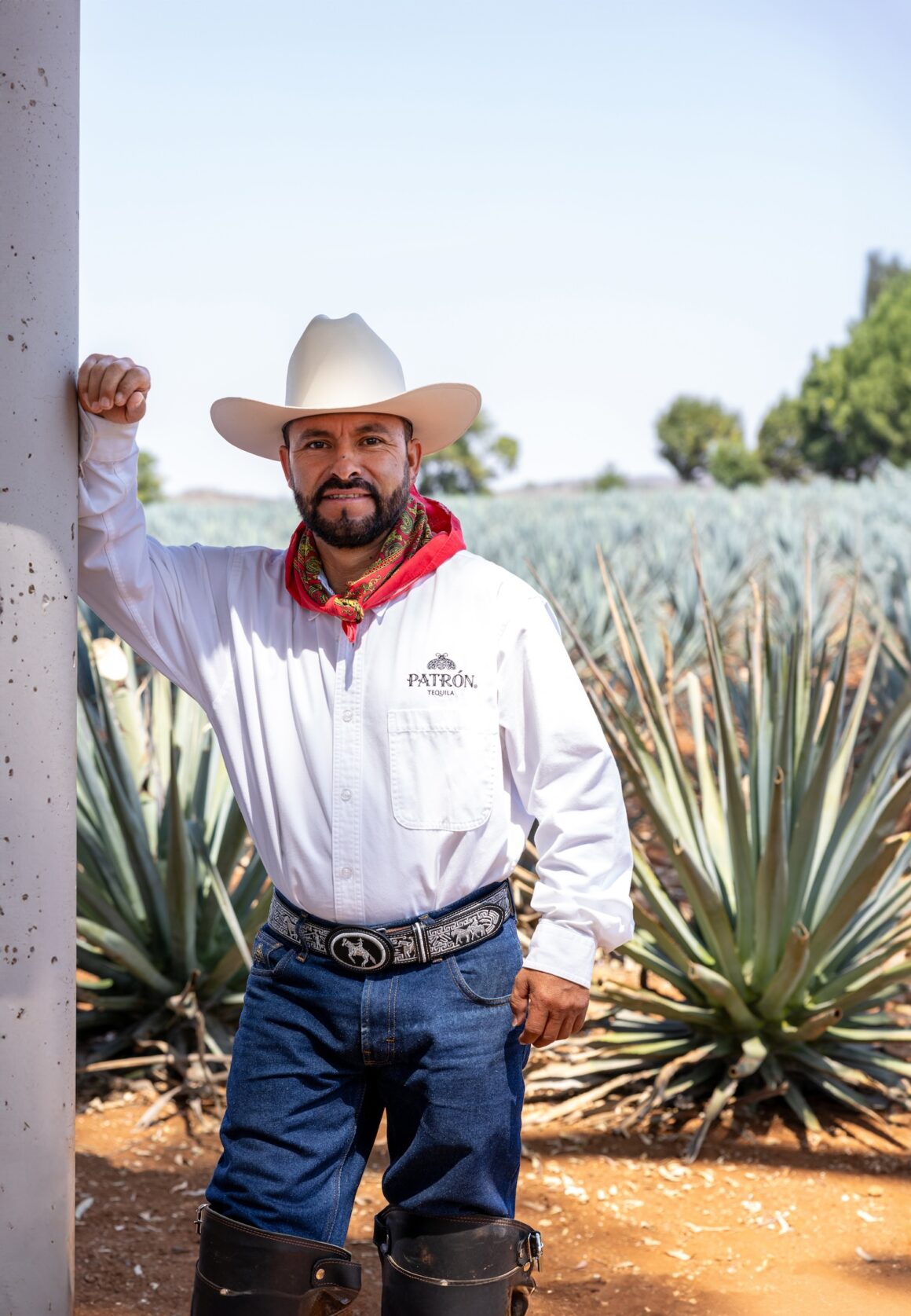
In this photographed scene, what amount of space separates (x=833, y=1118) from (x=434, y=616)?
2394 mm

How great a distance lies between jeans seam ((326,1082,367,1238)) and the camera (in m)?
2.25

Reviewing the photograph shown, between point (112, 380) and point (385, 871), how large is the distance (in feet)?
2.76

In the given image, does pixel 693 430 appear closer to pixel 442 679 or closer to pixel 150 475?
pixel 150 475

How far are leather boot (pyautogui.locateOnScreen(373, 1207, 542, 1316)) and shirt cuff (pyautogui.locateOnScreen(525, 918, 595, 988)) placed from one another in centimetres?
42

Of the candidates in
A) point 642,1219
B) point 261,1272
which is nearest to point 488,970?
point 261,1272

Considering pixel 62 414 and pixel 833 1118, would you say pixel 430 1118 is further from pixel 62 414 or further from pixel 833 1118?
pixel 833 1118

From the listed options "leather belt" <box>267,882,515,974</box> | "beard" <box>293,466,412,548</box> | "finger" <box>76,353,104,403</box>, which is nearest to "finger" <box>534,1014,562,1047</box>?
"leather belt" <box>267,882,515,974</box>

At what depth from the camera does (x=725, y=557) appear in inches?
522

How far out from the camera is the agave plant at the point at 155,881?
4.04 metres

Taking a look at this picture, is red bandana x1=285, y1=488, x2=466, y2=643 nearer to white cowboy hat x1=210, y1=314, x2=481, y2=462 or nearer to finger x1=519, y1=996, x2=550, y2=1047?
white cowboy hat x1=210, y1=314, x2=481, y2=462

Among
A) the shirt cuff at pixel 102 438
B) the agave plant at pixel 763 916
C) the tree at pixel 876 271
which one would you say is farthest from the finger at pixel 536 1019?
the tree at pixel 876 271

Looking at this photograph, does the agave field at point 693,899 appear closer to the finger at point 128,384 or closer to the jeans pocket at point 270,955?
the jeans pocket at point 270,955

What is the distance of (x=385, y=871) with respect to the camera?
2.17 m

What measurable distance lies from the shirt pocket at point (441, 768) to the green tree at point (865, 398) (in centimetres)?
6090
